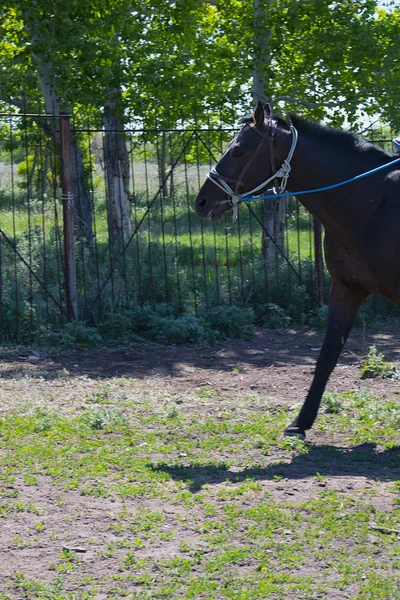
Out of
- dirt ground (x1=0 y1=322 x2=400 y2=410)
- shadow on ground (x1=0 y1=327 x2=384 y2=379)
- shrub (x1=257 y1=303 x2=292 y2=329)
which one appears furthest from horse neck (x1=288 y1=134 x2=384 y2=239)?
shrub (x1=257 y1=303 x2=292 y2=329)

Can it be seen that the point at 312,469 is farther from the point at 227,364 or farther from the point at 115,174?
the point at 115,174

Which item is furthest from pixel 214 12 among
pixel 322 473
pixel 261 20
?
pixel 322 473

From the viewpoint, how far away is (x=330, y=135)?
6105 mm

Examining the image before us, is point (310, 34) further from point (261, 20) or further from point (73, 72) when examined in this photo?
point (73, 72)

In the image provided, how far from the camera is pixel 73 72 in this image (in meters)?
12.4

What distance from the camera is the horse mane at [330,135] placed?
Answer: 6.09 meters

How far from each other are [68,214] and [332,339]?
5134 millimetres

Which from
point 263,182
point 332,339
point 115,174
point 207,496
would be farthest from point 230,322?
point 207,496

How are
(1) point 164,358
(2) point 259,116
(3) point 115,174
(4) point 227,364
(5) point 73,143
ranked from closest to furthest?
(2) point 259,116
(4) point 227,364
(1) point 164,358
(5) point 73,143
(3) point 115,174

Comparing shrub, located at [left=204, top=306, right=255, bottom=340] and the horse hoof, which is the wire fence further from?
the horse hoof

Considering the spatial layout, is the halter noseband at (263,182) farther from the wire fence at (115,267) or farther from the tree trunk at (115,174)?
the tree trunk at (115,174)

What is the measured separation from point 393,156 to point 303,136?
0.71 m

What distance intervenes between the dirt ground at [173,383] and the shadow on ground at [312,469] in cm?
2

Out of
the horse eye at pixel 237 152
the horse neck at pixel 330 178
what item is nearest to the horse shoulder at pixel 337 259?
the horse neck at pixel 330 178
